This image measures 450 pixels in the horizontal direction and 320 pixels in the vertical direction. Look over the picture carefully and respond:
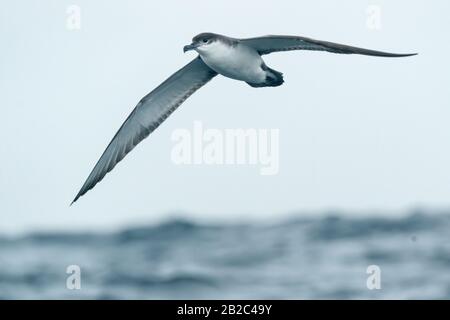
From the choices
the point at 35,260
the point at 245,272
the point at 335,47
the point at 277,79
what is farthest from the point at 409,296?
the point at 35,260

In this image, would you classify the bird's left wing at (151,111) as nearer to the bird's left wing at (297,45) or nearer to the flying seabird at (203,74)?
the flying seabird at (203,74)

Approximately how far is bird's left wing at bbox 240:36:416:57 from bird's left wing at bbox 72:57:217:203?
2.81ft

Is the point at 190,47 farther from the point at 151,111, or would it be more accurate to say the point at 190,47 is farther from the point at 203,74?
the point at 151,111

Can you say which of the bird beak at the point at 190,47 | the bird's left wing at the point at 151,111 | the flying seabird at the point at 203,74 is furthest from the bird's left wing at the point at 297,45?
the bird's left wing at the point at 151,111

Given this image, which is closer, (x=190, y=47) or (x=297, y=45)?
(x=297, y=45)

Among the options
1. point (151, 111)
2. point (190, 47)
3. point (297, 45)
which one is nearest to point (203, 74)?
point (151, 111)

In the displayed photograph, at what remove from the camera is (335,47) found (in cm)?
713

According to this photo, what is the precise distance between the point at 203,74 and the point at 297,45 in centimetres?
149

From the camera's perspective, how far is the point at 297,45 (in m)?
7.86

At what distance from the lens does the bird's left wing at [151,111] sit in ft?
29.4

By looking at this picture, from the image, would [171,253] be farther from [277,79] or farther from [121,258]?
[277,79]

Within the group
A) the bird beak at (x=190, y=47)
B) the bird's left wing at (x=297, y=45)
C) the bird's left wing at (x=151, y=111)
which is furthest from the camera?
the bird's left wing at (x=151, y=111)

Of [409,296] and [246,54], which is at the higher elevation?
[246,54]

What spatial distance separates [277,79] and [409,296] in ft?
13.1
